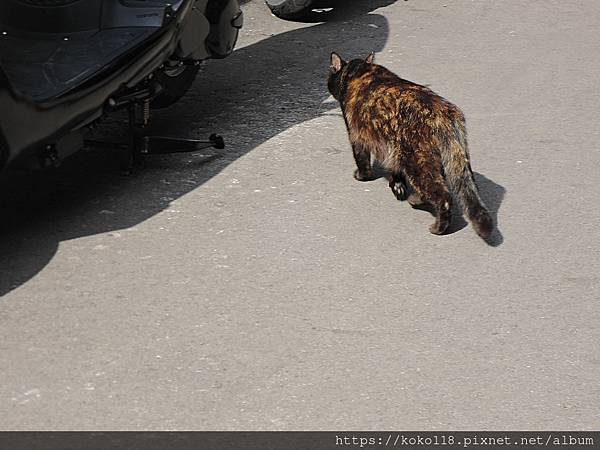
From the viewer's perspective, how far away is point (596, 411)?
4.27 metres

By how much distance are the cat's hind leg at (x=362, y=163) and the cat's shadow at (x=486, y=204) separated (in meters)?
0.13

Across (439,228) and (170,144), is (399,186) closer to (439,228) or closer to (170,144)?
(439,228)

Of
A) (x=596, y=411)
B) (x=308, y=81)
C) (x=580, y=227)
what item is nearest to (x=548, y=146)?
(x=580, y=227)

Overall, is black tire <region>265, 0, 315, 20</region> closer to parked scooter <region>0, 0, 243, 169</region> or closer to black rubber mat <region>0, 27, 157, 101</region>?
parked scooter <region>0, 0, 243, 169</region>

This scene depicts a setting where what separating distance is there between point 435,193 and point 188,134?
5.94ft

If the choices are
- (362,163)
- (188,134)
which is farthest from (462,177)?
(188,134)

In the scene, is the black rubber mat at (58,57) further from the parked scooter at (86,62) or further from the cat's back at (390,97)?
the cat's back at (390,97)

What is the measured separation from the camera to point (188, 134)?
6793 millimetres

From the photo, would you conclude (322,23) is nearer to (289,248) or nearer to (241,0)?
(241,0)

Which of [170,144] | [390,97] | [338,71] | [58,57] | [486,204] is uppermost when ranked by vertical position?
[58,57]

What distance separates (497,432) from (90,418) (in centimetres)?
145

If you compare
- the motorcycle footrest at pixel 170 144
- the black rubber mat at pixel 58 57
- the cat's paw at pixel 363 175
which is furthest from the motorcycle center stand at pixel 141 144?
the cat's paw at pixel 363 175

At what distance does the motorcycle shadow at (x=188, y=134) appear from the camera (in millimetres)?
5578

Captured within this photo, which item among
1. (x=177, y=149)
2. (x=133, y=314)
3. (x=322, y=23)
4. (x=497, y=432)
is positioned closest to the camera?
(x=497, y=432)
